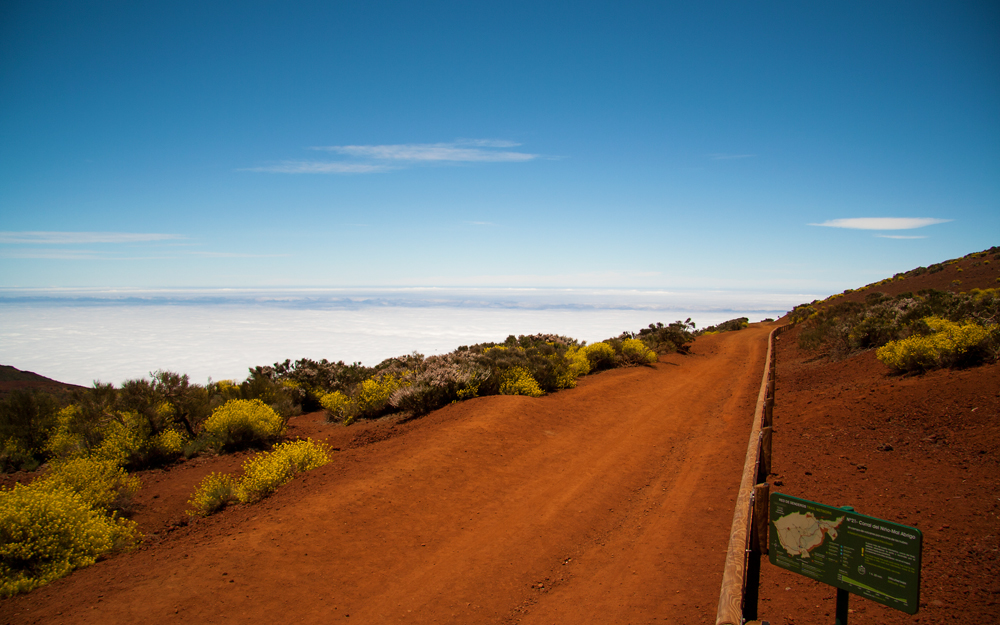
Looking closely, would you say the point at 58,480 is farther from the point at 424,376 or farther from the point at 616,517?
the point at 616,517

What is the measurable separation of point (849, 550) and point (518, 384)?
10952 millimetres

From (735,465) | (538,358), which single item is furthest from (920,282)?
(735,465)

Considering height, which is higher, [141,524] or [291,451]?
[291,451]

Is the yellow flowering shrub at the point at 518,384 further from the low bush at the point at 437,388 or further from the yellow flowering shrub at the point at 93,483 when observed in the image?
the yellow flowering shrub at the point at 93,483

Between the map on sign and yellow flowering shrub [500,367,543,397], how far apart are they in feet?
34.4

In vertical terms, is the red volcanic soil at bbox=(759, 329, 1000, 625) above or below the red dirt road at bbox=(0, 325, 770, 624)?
above

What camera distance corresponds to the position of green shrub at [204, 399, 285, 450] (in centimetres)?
1183

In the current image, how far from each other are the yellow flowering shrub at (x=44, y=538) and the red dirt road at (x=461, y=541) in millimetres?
300

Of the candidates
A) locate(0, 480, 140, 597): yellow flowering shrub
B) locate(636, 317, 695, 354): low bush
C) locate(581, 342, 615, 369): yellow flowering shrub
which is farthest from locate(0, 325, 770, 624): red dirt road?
locate(636, 317, 695, 354): low bush

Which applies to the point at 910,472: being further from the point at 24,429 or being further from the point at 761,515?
the point at 24,429

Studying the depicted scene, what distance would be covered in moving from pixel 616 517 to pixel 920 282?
47.7m

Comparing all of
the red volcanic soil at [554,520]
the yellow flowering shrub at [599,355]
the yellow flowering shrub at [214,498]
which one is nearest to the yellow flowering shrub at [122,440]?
the red volcanic soil at [554,520]

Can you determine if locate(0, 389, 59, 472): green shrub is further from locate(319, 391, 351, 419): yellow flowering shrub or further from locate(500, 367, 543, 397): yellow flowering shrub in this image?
locate(500, 367, 543, 397): yellow flowering shrub

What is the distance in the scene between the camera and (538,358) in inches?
605
